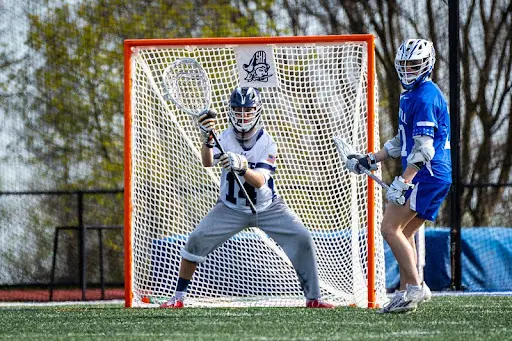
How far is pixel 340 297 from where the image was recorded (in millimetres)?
8000

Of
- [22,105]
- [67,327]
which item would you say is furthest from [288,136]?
[22,105]

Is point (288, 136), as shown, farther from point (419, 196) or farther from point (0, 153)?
point (0, 153)

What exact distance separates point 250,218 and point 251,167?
344 millimetres

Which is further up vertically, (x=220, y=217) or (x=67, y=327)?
(x=220, y=217)

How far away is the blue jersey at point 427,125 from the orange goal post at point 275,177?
3.39 feet

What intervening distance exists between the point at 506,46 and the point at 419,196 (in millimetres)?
6711

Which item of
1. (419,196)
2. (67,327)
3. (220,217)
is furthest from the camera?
(220,217)

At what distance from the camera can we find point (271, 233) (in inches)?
295

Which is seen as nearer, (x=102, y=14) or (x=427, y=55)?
(x=427, y=55)

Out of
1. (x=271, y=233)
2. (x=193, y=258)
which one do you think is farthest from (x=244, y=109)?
(x=193, y=258)

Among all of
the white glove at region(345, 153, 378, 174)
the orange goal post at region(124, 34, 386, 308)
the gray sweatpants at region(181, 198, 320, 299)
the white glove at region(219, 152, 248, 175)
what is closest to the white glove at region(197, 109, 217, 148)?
the white glove at region(219, 152, 248, 175)

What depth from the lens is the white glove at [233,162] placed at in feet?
22.8

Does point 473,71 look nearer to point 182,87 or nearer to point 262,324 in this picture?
point 182,87

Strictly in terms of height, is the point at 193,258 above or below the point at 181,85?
below
